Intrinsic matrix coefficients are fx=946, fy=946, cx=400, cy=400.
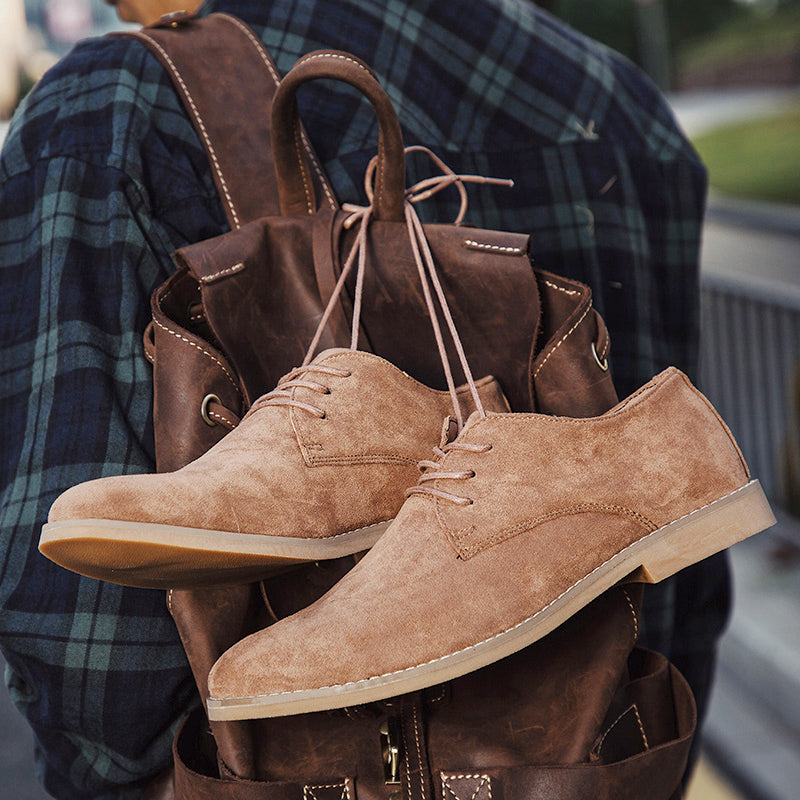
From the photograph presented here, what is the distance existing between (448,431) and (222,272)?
0.31 meters

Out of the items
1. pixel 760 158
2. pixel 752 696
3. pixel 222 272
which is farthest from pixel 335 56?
pixel 760 158

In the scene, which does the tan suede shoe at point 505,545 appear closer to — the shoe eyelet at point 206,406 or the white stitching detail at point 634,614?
the white stitching detail at point 634,614

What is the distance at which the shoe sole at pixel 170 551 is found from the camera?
0.82m

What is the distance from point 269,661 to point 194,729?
369mm

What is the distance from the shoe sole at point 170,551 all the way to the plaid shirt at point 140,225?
1.00ft

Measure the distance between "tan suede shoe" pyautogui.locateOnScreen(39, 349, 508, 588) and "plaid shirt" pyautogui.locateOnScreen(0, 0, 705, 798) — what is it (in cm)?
30

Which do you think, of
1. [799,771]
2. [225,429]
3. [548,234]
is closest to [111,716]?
[225,429]

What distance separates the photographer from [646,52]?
10.6 meters

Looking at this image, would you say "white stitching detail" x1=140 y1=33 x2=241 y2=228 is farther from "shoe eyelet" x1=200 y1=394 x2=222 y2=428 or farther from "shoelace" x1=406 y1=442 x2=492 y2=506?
"shoelace" x1=406 y1=442 x2=492 y2=506

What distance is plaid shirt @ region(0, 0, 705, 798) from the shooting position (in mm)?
1167

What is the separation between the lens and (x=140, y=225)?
1269 mm

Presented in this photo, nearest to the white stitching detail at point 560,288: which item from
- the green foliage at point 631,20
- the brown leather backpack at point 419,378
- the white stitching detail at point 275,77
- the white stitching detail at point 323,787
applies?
the brown leather backpack at point 419,378

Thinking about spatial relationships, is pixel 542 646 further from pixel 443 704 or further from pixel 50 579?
pixel 50 579

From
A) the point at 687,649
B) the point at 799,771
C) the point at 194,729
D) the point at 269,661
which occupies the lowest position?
the point at 799,771
